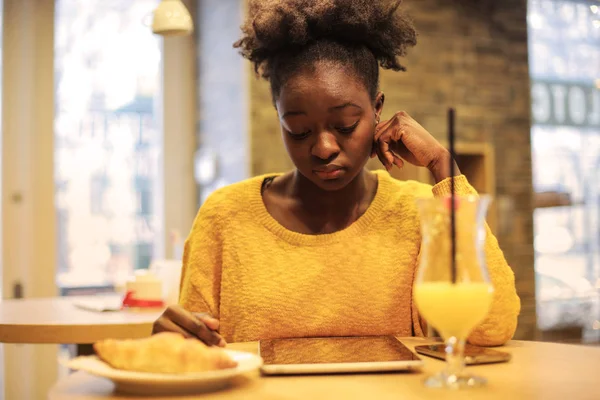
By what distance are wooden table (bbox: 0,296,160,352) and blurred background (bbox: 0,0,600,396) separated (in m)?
1.47

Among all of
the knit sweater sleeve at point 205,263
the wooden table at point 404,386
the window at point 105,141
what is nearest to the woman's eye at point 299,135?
the knit sweater sleeve at point 205,263

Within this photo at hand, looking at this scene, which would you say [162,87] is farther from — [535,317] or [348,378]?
[348,378]

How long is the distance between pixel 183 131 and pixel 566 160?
265cm

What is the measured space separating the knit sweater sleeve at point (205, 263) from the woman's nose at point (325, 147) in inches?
13.1

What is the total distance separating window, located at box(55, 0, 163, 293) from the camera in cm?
399

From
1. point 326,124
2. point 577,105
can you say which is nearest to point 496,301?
point 326,124

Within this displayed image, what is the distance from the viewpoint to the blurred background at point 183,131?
381 centimetres

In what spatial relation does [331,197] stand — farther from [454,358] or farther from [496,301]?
[454,358]

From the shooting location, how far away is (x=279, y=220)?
64.4 inches

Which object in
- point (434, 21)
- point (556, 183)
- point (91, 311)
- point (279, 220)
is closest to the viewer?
point (279, 220)

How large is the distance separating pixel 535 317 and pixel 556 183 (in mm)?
1010

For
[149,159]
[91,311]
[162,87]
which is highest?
[162,87]

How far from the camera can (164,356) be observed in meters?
0.89

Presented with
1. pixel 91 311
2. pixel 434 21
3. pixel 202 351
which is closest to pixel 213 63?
pixel 434 21
